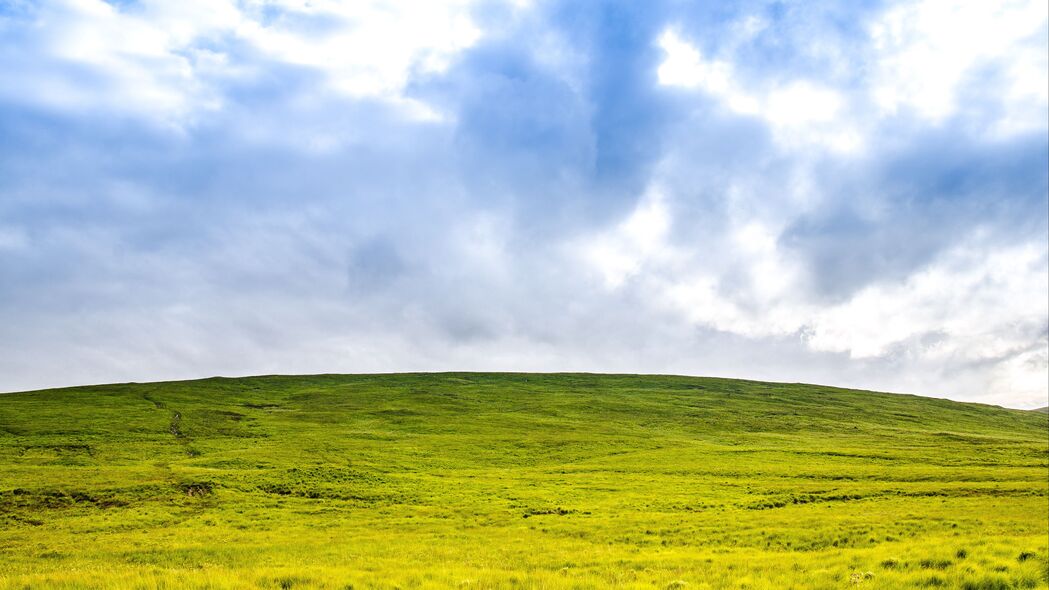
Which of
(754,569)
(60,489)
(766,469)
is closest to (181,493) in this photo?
(60,489)

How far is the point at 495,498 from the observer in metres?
44.9

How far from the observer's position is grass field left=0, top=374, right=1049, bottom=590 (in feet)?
55.3

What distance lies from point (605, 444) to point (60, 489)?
58.7m

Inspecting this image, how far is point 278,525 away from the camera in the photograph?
36719mm

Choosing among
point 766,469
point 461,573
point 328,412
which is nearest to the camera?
point 461,573

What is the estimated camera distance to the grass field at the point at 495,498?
55.3ft

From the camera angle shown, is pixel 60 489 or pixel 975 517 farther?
pixel 60 489

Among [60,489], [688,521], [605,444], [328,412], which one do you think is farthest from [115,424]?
[688,521]

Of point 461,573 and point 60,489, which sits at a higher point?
point 461,573

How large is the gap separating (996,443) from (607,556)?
9433 centimetres

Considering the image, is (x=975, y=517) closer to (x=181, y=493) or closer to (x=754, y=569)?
(x=754, y=569)

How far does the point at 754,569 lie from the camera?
17.9 m

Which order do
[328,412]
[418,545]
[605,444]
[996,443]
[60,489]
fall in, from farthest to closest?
1. [328,412]
2. [996,443]
3. [605,444]
4. [60,489]
5. [418,545]

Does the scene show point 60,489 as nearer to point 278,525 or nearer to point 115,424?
point 278,525
